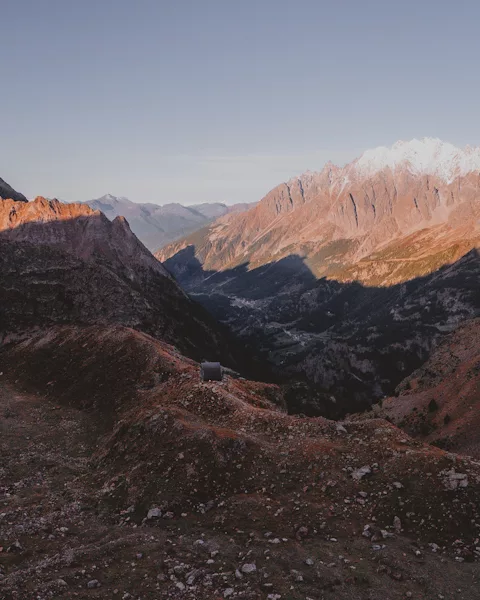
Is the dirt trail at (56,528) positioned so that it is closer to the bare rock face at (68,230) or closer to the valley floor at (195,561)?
the valley floor at (195,561)

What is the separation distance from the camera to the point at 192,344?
511ft

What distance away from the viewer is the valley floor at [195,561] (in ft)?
69.4

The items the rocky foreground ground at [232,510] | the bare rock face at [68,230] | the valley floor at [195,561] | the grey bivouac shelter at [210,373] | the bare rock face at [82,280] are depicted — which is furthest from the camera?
the bare rock face at [68,230]

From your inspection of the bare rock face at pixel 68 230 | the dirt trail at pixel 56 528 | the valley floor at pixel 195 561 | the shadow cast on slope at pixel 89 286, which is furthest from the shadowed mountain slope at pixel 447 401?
the bare rock face at pixel 68 230

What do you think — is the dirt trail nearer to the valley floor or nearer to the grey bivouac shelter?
the valley floor

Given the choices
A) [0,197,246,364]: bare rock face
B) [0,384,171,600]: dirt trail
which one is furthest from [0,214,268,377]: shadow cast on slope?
[0,384,171,600]: dirt trail

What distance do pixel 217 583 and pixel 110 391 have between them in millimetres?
41142

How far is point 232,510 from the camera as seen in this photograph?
2916 centimetres

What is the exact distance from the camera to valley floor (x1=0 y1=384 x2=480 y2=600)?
69.4ft

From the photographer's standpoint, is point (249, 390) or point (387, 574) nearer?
point (387, 574)

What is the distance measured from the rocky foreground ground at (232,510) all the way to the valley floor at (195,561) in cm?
9

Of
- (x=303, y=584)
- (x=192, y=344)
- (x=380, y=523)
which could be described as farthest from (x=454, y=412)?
(x=192, y=344)

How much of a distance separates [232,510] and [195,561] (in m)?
5.62

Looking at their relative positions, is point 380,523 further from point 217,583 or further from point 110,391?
point 110,391
